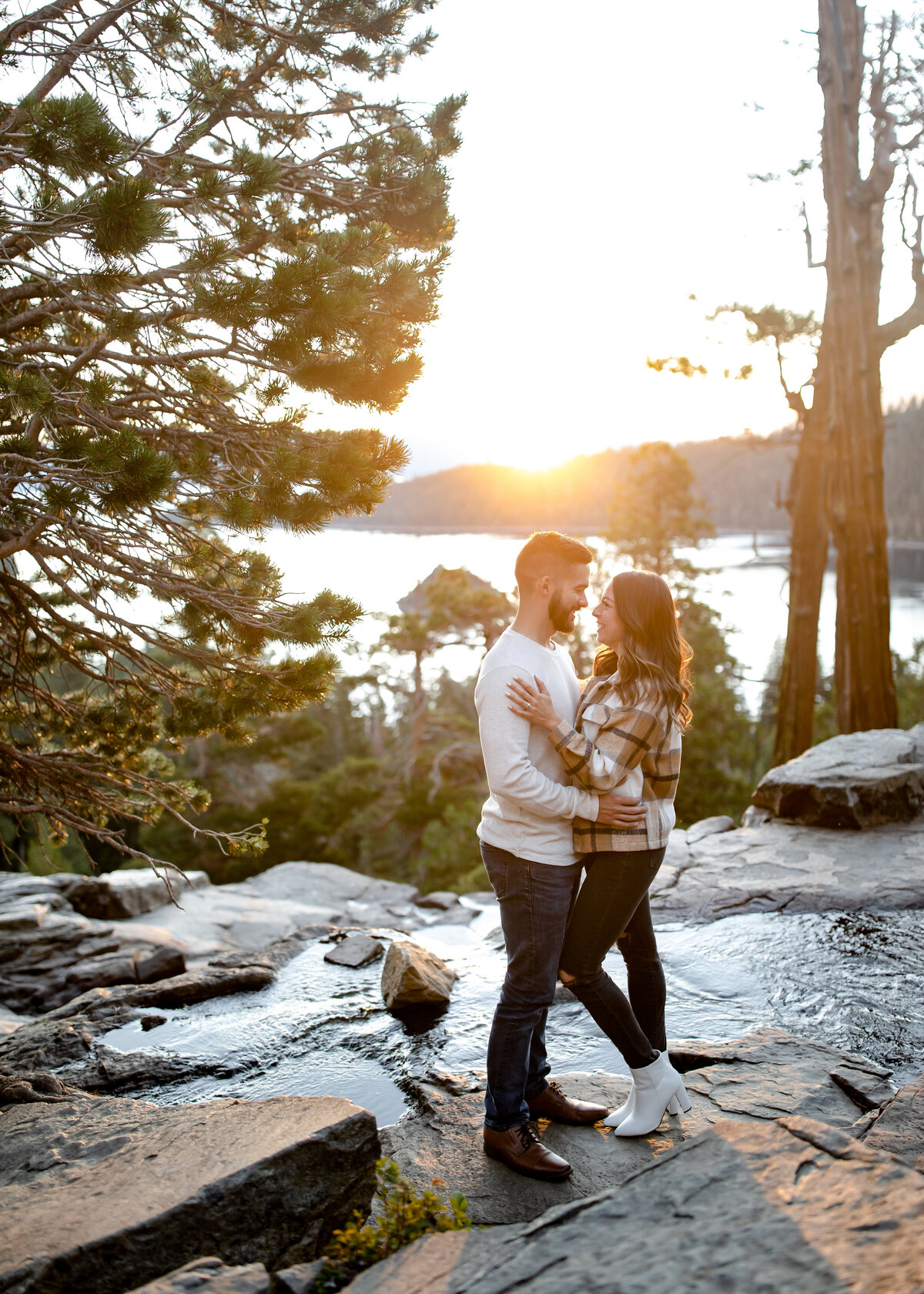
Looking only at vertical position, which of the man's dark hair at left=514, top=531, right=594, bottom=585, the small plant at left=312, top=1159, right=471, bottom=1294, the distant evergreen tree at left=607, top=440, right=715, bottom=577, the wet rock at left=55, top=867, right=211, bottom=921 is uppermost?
the distant evergreen tree at left=607, top=440, right=715, bottom=577

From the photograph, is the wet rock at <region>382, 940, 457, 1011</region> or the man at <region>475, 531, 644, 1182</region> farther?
the wet rock at <region>382, 940, 457, 1011</region>

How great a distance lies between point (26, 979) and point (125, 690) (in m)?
3.04

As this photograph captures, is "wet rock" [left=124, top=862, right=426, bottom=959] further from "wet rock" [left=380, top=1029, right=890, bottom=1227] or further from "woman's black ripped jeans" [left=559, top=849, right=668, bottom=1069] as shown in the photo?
"woman's black ripped jeans" [left=559, top=849, right=668, bottom=1069]

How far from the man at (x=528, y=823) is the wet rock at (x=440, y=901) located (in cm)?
658

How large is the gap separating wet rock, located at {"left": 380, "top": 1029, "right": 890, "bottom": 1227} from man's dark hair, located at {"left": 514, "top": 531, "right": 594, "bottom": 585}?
1951 mm

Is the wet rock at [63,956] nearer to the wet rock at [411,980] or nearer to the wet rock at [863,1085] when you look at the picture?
the wet rock at [411,980]

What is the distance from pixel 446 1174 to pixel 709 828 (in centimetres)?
587

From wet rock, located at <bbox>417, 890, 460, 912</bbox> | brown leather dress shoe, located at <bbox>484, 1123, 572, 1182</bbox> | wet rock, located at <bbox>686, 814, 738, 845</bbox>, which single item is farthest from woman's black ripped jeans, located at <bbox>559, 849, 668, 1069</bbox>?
wet rock, located at <bbox>417, 890, 460, 912</bbox>

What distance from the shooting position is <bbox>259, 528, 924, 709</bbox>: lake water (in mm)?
4809

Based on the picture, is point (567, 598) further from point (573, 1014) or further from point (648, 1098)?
point (573, 1014)

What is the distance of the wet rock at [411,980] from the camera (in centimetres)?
478

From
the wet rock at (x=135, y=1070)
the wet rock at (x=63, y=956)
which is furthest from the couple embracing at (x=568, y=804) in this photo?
the wet rock at (x=63, y=956)

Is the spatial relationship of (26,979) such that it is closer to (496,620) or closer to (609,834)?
(609,834)

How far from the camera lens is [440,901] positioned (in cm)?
956
